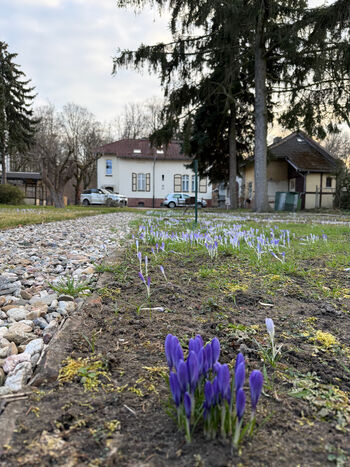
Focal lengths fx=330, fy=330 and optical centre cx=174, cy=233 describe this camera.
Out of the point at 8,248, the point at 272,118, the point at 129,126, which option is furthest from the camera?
the point at 129,126

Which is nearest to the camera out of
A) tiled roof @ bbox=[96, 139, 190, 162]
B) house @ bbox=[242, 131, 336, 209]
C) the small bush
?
the small bush

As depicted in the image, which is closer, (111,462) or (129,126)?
(111,462)

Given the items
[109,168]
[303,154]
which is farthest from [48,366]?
[109,168]

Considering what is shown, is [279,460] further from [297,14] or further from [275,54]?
[275,54]

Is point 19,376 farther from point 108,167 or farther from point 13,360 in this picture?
point 108,167

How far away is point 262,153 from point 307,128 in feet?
8.83

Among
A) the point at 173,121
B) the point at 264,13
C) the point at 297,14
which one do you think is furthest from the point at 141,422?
the point at 173,121

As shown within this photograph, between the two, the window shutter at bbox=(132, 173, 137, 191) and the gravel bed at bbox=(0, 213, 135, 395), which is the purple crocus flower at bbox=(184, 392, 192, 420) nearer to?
the gravel bed at bbox=(0, 213, 135, 395)

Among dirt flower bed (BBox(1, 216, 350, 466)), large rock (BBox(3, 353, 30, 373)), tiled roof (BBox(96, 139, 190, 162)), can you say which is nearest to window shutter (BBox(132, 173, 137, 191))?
tiled roof (BBox(96, 139, 190, 162))

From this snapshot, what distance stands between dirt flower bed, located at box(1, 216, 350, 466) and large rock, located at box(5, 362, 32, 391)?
10cm

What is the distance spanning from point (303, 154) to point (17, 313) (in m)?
29.6

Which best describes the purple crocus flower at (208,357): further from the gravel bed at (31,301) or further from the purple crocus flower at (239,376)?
the gravel bed at (31,301)

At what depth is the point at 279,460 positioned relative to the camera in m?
0.81

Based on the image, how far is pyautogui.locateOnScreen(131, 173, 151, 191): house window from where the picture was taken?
42.8 m
